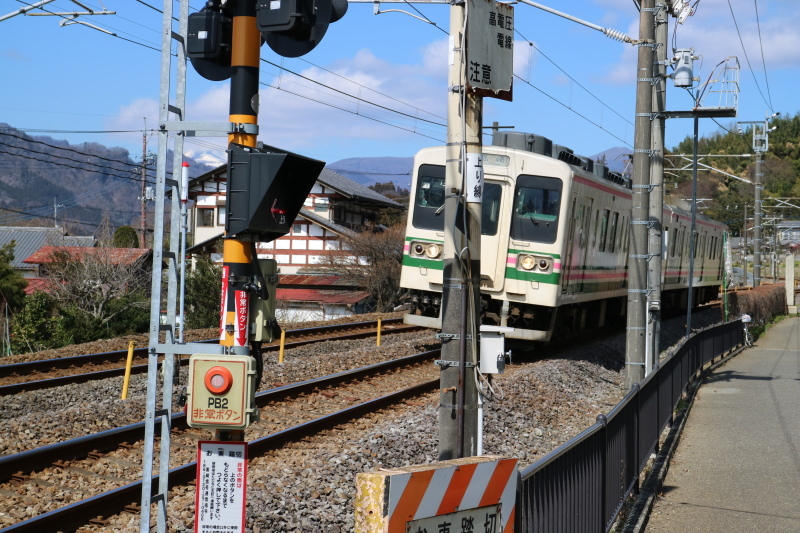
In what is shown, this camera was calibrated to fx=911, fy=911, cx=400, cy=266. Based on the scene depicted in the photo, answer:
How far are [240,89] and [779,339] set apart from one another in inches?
1072

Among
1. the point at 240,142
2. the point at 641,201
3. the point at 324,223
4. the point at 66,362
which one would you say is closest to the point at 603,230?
the point at 641,201

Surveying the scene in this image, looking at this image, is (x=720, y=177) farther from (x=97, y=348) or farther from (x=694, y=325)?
(x=97, y=348)

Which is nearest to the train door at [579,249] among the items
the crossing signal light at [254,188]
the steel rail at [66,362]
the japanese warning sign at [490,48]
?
the steel rail at [66,362]

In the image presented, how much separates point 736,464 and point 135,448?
6.28 meters

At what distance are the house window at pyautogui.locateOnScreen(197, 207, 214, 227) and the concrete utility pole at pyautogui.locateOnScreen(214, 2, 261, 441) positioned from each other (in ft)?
131

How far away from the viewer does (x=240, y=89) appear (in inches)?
179

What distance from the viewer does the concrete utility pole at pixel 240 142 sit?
4.46m

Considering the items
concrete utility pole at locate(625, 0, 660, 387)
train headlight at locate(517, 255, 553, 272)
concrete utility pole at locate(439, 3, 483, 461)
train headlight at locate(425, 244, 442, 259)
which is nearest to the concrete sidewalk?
concrete utility pole at locate(625, 0, 660, 387)

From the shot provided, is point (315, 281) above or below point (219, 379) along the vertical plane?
below

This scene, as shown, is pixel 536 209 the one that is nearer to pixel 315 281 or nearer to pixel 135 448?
pixel 135 448

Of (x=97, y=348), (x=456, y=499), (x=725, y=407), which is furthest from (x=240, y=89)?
(x=97, y=348)

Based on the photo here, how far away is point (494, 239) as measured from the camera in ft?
49.2

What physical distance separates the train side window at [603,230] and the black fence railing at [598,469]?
6.66 m

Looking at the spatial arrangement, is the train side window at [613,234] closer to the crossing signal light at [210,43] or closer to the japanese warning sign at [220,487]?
the crossing signal light at [210,43]
